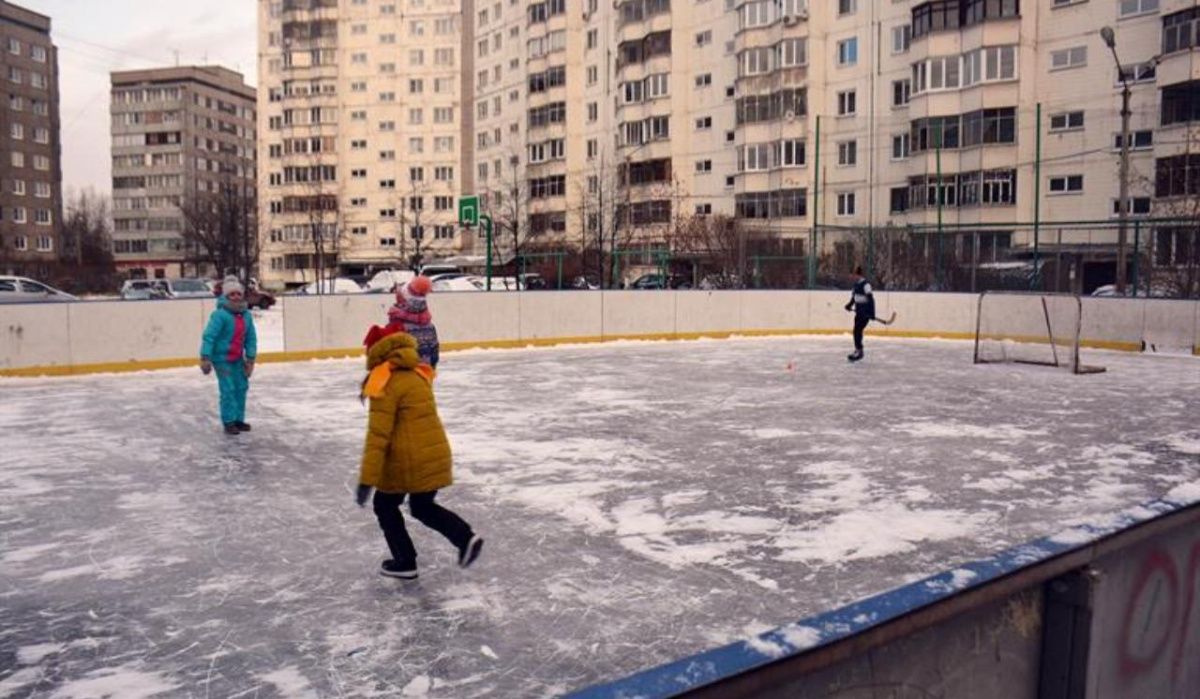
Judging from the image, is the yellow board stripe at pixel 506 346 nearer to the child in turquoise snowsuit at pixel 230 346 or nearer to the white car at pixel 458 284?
the child in turquoise snowsuit at pixel 230 346

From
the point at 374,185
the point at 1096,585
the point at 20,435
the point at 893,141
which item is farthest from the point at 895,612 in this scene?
the point at 374,185

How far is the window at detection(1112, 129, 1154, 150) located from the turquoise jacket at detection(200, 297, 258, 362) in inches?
1471

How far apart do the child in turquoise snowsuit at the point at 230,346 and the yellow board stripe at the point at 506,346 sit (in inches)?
297

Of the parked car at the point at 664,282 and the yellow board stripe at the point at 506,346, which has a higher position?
the parked car at the point at 664,282

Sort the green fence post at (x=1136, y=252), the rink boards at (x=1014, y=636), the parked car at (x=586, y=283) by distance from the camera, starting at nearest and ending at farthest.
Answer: the rink boards at (x=1014, y=636) → the green fence post at (x=1136, y=252) → the parked car at (x=586, y=283)

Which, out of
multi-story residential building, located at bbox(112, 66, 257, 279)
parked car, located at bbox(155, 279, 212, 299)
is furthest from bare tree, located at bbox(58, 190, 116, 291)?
parked car, located at bbox(155, 279, 212, 299)

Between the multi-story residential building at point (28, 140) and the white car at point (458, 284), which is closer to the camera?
the white car at point (458, 284)

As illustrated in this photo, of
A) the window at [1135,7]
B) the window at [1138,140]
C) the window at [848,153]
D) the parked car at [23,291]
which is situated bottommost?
the parked car at [23,291]

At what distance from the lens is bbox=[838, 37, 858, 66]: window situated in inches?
1860

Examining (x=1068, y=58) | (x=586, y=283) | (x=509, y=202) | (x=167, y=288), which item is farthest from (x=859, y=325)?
(x=509, y=202)

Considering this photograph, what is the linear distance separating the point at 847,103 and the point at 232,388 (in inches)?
1715

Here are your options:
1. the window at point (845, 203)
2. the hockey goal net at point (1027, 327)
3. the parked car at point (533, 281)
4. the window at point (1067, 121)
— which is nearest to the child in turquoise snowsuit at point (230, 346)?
the hockey goal net at point (1027, 327)

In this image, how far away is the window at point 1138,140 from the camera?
36.7 m

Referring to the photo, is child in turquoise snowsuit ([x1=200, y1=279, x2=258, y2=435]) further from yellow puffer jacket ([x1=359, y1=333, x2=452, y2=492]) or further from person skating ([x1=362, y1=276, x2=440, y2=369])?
yellow puffer jacket ([x1=359, y1=333, x2=452, y2=492])
